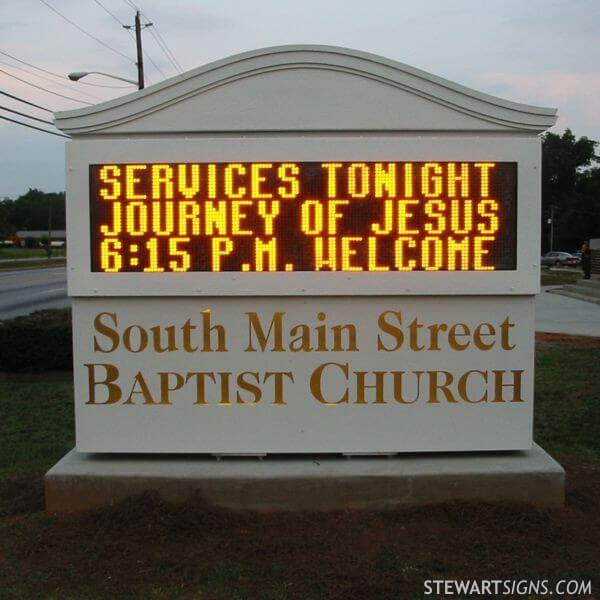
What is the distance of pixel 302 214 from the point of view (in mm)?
4918

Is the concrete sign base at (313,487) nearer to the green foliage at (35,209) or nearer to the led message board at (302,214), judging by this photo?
the led message board at (302,214)

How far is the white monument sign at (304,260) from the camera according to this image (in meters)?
4.95

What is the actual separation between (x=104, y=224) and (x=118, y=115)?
721mm

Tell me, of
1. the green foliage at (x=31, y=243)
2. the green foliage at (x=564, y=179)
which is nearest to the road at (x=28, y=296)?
the green foliage at (x=564, y=179)

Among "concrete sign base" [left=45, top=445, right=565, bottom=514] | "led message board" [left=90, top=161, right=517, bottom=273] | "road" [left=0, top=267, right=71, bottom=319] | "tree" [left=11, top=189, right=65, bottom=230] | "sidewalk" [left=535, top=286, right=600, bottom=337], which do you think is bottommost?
"road" [left=0, top=267, right=71, bottom=319]

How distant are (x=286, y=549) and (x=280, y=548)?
0.04 meters

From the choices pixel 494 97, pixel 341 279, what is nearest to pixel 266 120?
pixel 341 279

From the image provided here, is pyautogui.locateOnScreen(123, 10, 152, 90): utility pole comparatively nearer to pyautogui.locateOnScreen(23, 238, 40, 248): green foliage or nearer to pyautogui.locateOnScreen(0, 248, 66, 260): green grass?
pyautogui.locateOnScreen(0, 248, 66, 260): green grass

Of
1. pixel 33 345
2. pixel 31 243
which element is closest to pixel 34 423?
pixel 33 345

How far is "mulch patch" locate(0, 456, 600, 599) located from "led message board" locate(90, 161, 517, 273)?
5.13 feet

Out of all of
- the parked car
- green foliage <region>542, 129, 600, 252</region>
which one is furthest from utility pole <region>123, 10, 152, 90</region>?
green foliage <region>542, 129, 600, 252</region>

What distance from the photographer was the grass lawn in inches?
158

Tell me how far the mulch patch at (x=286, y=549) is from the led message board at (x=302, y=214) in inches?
61.6

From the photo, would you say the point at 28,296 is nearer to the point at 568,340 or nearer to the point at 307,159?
the point at 568,340
